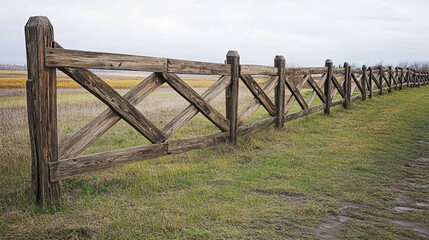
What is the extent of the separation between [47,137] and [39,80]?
0.62 meters

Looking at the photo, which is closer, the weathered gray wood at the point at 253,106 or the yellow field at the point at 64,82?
the weathered gray wood at the point at 253,106

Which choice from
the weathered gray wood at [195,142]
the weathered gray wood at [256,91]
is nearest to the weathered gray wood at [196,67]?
the weathered gray wood at [256,91]

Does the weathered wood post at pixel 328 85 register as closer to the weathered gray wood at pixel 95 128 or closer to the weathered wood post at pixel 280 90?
the weathered wood post at pixel 280 90

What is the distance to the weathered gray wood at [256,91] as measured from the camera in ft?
25.8

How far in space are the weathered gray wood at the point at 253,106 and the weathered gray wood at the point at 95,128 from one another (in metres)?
2.95

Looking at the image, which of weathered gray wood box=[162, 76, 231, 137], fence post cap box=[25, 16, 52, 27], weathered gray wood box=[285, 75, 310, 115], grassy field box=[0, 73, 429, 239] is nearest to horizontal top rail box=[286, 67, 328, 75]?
weathered gray wood box=[285, 75, 310, 115]

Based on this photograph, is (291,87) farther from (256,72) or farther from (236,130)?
(236,130)

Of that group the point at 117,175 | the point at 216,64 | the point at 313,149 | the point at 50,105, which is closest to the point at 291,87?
the point at 313,149

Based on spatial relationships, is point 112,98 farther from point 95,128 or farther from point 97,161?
point 97,161

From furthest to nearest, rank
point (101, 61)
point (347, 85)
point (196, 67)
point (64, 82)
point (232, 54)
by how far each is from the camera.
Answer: point (64, 82)
point (347, 85)
point (232, 54)
point (196, 67)
point (101, 61)

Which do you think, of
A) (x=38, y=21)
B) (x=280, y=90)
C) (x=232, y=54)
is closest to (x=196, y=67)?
(x=232, y=54)

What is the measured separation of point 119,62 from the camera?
190 inches

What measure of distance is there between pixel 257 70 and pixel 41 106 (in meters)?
5.07

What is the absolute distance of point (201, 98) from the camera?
6.57 metres
